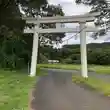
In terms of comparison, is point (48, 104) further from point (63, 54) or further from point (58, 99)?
point (63, 54)

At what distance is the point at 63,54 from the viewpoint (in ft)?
100

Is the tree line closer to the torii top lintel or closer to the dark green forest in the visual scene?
the dark green forest

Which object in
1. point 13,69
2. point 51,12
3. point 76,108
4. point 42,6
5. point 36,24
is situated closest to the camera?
point 76,108

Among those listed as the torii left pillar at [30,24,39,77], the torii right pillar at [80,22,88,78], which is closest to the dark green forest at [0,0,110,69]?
the torii left pillar at [30,24,39,77]

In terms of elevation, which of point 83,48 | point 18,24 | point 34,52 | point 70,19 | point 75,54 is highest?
point 18,24

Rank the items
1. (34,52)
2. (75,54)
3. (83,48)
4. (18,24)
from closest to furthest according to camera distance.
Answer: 1. (83,48)
2. (34,52)
3. (18,24)
4. (75,54)

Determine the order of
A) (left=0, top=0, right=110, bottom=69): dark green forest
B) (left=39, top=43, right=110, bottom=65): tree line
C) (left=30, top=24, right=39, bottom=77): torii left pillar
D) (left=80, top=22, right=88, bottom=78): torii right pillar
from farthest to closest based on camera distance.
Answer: (left=39, top=43, right=110, bottom=65): tree line < (left=0, top=0, right=110, bottom=69): dark green forest < (left=30, top=24, right=39, bottom=77): torii left pillar < (left=80, top=22, right=88, bottom=78): torii right pillar

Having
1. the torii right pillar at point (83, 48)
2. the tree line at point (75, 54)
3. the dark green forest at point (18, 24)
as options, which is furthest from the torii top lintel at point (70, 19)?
the tree line at point (75, 54)

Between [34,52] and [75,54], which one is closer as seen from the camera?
[34,52]

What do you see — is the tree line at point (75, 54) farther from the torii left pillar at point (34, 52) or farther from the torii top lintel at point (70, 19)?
the torii top lintel at point (70, 19)

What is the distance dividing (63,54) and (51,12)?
7661 millimetres

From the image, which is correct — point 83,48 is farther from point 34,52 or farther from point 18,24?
point 18,24

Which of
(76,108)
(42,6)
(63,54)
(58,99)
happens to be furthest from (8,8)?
(76,108)

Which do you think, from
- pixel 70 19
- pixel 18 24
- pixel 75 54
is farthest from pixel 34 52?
pixel 75 54
